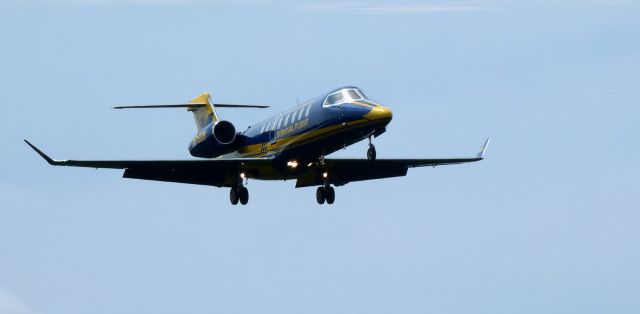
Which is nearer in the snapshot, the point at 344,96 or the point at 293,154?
the point at 344,96

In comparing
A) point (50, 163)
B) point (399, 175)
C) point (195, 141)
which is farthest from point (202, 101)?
point (50, 163)

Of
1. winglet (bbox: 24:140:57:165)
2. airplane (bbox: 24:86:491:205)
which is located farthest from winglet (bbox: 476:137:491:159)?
winglet (bbox: 24:140:57:165)

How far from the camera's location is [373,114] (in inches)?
1752

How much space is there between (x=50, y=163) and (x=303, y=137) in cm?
820

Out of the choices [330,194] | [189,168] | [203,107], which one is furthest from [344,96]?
[203,107]

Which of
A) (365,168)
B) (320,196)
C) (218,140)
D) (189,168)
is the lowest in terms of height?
(189,168)

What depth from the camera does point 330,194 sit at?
5019 cm

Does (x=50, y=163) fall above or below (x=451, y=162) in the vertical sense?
below

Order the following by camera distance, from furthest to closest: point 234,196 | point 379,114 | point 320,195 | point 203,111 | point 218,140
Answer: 1. point 203,111
2. point 218,140
3. point 234,196
4. point 320,195
5. point 379,114

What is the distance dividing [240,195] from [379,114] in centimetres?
807

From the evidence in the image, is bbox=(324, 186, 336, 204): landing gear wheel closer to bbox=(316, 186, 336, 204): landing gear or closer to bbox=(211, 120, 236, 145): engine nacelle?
bbox=(316, 186, 336, 204): landing gear

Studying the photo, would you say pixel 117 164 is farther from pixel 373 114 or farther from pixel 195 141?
pixel 373 114

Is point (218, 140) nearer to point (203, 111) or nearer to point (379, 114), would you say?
point (203, 111)

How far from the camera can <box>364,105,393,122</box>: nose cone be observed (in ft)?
146
